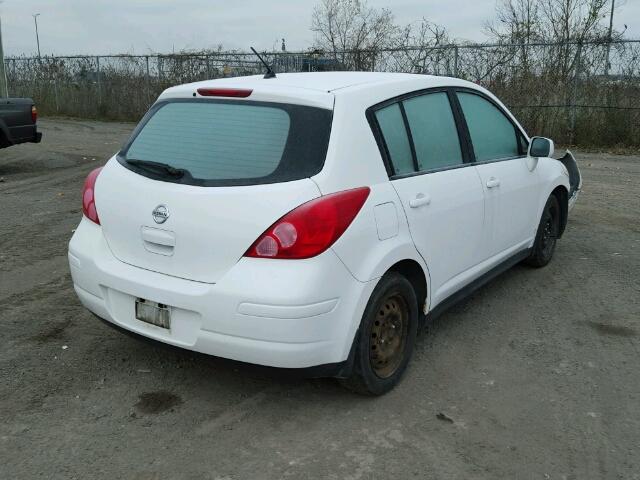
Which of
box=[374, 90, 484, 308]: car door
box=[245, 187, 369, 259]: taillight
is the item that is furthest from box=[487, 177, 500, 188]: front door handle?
box=[245, 187, 369, 259]: taillight

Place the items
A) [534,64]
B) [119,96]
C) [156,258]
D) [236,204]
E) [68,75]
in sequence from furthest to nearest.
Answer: [68,75] → [119,96] → [534,64] → [156,258] → [236,204]

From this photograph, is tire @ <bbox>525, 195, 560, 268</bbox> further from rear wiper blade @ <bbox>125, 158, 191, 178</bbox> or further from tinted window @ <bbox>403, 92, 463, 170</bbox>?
rear wiper blade @ <bbox>125, 158, 191, 178</bbox>

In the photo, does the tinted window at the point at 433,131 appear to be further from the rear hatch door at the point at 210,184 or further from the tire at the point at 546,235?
the tire at the point at 546,235

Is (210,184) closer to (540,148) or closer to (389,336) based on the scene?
(389,336)

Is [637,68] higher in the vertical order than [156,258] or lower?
higher

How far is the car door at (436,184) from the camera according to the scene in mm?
3631

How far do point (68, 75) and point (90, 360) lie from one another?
22.1 metres

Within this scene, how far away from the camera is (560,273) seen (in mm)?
5770

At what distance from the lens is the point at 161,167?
3441 mm

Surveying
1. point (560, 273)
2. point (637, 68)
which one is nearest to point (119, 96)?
point (637, 68)

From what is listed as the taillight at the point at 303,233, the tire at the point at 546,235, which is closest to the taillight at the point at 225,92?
the taillight at the point at 303,233

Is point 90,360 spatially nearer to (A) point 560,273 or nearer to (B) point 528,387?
(B) point 528,387

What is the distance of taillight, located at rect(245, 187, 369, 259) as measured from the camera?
9.88 ft

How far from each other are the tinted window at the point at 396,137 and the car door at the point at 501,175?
818 mm
